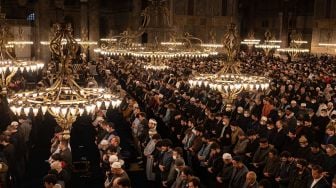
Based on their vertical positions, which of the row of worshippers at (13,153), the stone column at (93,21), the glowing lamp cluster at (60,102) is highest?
the stone column at (93,21)

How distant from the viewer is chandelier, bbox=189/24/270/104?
35.2 ft

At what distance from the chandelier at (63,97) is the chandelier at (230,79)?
3613 millimetres

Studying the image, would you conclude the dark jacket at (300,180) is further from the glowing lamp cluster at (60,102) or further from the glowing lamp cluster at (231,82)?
the glowing lamp cluster at (60,102)

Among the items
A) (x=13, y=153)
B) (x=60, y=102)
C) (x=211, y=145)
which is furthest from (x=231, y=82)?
(x=13, y=153)

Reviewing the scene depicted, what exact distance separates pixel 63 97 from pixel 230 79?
4966mm

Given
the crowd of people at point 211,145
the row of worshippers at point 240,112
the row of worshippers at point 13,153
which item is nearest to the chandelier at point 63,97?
the crowd of people at point 211,145

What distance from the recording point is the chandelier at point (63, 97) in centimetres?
729

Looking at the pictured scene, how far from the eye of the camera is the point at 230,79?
11.5 meters

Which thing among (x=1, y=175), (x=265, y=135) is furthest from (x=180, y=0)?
→ (x=1, y=175)

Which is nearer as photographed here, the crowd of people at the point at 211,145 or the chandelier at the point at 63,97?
the chandelier at the point at 63,97

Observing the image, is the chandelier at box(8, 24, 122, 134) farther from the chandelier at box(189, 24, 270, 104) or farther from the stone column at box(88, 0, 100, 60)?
the stone column at box(88, 0, 100, 60)

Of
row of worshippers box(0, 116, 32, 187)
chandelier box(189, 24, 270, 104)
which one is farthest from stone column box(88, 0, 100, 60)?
chandelier box(189, 24, 270, 104)

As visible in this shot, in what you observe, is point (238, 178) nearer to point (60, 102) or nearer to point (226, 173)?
point (226, 173)

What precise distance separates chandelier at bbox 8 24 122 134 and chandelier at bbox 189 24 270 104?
3613 millimetres
